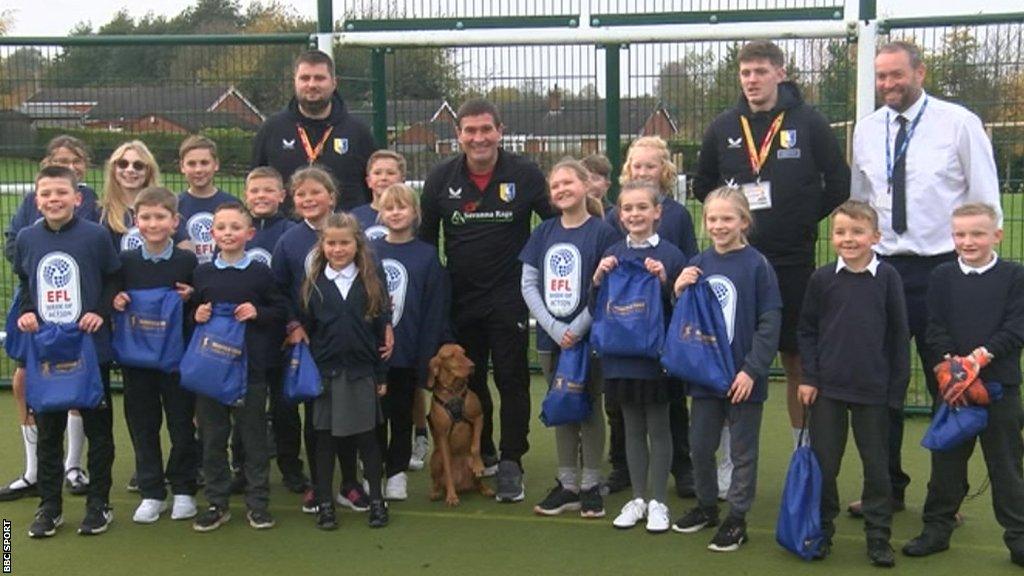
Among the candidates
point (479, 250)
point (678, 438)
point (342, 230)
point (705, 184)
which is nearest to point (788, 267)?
point (705, 184)

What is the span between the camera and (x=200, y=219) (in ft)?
21.4

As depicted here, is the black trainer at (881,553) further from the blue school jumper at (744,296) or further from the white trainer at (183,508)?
the white trainer at (183,508)

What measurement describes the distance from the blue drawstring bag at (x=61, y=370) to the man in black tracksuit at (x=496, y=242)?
6.03 feet

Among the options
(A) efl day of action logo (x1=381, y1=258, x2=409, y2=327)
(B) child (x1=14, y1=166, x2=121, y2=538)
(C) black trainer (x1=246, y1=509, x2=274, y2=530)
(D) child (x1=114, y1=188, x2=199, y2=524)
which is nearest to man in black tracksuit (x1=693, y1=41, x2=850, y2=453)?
(A) efl day of action logo (x1=381, y1=258, x2=409, y2=327)

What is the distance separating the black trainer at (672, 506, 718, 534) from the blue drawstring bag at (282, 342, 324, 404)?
179 cm

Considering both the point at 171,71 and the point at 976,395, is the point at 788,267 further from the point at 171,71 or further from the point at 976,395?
the point at 171,71

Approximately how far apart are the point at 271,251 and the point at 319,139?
36.8 inches

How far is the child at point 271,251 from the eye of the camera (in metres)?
6.29

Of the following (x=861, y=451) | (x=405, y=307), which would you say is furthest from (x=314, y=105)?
(x=861, y=451)

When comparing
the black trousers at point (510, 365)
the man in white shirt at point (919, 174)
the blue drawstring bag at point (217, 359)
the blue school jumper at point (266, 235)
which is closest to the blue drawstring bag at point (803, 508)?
the man in white shirt at point (919, 174)

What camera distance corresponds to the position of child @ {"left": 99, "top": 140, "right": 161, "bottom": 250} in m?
6.30

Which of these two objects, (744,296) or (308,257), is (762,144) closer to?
(744,296)

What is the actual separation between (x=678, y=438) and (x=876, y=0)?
3056mm

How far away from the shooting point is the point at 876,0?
7.55 meters
